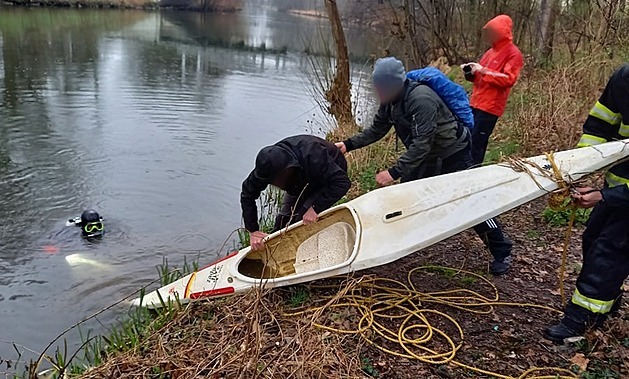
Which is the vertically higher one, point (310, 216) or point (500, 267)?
point (310, 216)

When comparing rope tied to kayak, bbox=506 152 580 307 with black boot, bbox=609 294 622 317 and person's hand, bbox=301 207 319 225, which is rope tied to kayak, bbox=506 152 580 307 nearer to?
black boot, bbox=609 294 622 317

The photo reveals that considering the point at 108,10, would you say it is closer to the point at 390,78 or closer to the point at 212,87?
the point at 212,87

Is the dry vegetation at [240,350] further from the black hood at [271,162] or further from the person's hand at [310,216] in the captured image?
the black hood at [271,162]

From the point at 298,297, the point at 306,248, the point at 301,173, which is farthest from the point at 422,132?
the point at 298,297

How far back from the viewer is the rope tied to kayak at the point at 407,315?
3350 mm

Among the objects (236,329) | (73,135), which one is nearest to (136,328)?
(236,329)

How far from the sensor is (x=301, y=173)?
4102mm

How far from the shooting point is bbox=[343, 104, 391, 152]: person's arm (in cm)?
435

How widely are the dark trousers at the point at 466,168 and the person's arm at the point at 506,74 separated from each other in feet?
5.08

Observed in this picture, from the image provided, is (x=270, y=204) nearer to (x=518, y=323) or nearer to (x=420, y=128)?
(x=420, y=128)

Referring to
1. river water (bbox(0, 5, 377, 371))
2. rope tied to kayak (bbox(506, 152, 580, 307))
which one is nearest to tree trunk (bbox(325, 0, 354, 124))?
river water (bbox(0, 5, 377, 371))

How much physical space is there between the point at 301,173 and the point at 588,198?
191 cm

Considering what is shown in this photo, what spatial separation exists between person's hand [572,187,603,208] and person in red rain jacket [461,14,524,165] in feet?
8.49

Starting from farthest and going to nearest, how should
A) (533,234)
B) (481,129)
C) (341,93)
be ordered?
(341,93)
(481,129)
(533,234)
